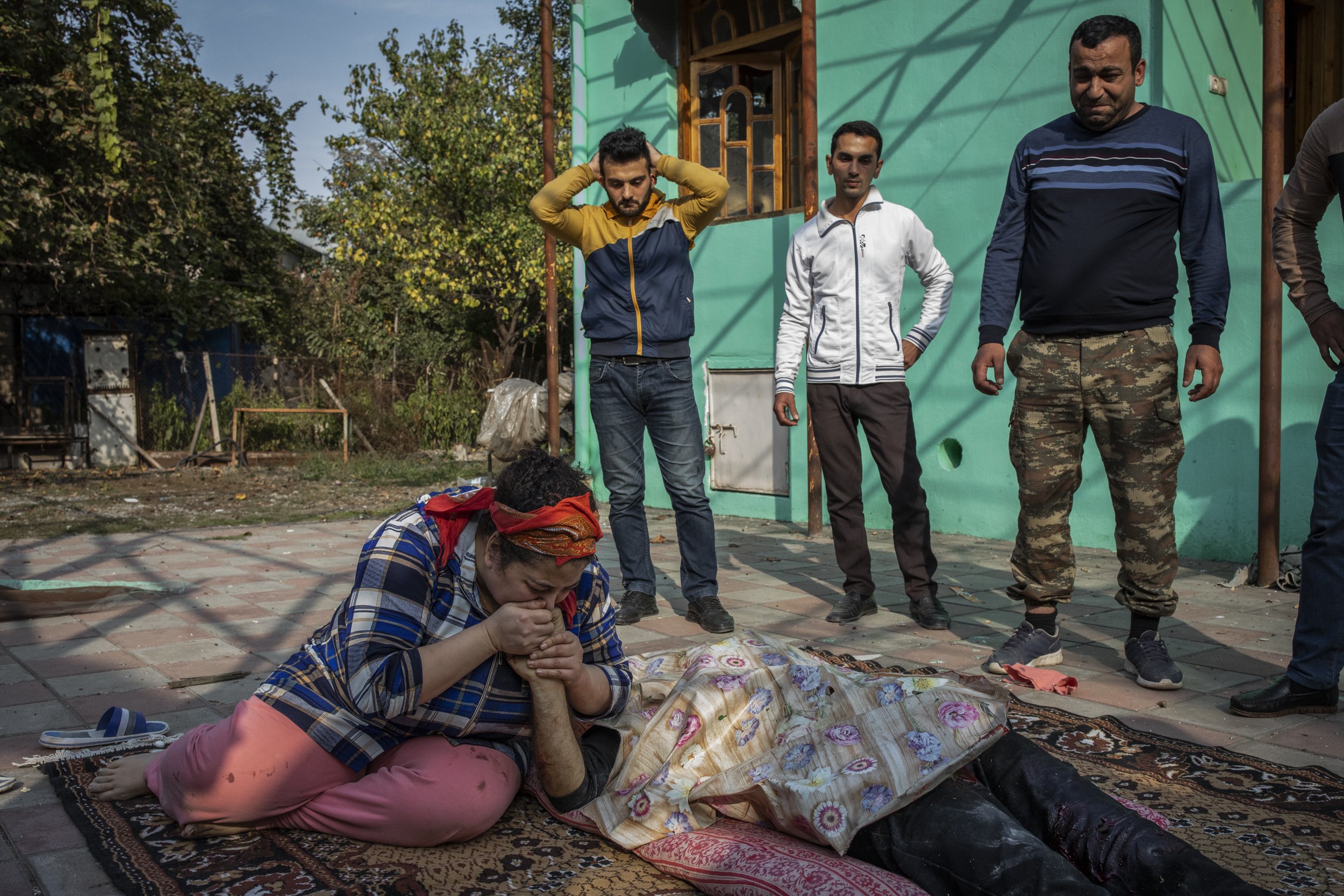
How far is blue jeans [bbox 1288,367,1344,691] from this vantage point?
3.13 m

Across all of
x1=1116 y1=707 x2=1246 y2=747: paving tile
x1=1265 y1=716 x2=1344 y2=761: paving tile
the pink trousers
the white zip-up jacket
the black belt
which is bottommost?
x1=1116 y1=707 x2=1246 y2=747: paving tile

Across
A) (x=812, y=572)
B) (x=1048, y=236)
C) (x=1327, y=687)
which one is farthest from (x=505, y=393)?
(x=1327, y=687)

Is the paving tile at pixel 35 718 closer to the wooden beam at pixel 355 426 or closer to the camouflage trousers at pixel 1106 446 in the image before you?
the camouflage trousers at pixel 1106 446

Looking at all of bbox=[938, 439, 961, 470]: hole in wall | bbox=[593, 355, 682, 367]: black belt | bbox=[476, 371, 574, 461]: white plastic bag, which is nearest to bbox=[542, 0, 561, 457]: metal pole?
bbox=[476, 371, 574, 461]: white plastic bag

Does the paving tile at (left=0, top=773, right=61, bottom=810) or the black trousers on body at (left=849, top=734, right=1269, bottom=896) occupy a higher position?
the black trousers on body at (left=849, top=734, right=1269, bottom=896)

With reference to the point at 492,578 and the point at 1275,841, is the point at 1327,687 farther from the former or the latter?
the point at 492,578

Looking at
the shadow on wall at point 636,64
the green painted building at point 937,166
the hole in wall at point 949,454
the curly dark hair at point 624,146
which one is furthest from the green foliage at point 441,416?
the curly dark hair at point 624,146

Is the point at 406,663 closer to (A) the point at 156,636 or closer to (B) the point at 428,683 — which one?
(B) the point at 428,683

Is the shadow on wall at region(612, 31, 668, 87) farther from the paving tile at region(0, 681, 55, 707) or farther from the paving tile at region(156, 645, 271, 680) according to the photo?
the paving tile at region(0, 681, 55, 707)

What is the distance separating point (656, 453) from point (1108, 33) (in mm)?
2429

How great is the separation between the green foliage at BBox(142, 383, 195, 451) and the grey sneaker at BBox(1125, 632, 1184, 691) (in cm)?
1580

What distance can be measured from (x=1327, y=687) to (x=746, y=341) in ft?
19.3

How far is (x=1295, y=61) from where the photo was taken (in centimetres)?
749

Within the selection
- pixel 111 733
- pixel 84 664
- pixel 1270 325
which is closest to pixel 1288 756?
pixel 1270 325
